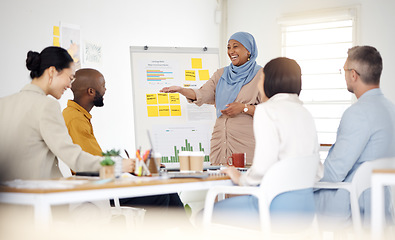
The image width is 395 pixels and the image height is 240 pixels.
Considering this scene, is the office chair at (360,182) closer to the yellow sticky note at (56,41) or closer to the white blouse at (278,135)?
the white blouse at (278,135)

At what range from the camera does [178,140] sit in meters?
4.26

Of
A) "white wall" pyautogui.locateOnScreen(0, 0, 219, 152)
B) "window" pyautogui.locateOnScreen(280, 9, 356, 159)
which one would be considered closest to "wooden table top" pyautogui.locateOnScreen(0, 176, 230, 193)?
"white wall" pyautogui.locateOnScreen(0, 0, 219, 152)

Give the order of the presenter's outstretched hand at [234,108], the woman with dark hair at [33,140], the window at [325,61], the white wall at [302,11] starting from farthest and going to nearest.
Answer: the window at [325,61], the white wall at [302,11], the presenter's outstretched hand at [234,108], the woman with dark hair at [33,140]

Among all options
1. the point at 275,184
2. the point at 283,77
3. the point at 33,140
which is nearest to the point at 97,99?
the point at 33,140

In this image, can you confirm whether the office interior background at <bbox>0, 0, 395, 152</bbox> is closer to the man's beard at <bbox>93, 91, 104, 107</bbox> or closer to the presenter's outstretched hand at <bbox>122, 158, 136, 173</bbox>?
the man's beard at <bbox>93, 91, 104, 107</bbox>

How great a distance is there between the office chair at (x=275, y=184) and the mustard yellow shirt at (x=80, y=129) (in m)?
1.15

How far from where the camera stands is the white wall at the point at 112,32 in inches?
142

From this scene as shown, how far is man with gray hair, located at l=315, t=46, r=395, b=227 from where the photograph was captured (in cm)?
262

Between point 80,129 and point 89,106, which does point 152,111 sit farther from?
point 80,129

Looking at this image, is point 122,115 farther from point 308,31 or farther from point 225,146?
point 308,31

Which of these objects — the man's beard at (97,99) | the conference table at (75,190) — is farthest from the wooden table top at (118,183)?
the man's beard at (97,99)

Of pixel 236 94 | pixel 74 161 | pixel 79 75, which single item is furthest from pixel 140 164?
pixel 236 94

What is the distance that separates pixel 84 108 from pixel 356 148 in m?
1.76

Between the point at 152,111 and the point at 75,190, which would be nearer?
the point at 75,190
